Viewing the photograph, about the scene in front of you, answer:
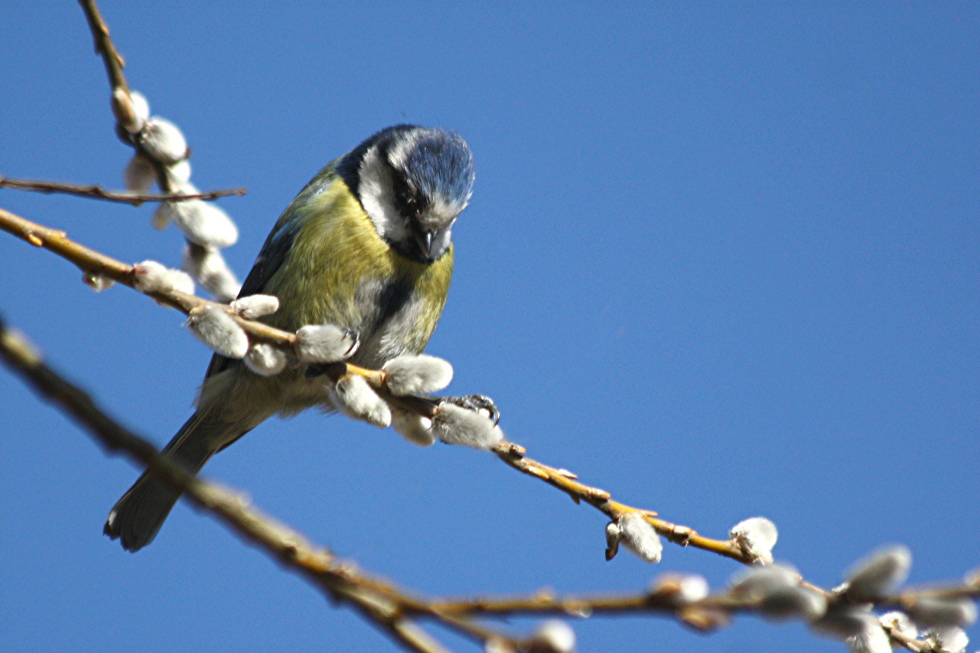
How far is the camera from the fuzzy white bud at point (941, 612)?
34.1 inches

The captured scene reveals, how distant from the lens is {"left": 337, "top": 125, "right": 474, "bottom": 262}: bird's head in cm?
281

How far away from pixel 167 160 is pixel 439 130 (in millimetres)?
1281

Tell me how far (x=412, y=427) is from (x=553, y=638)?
1202mm

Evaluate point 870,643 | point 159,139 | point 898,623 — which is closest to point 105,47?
point 159,139

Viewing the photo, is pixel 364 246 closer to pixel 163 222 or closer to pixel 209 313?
pixel 163 222

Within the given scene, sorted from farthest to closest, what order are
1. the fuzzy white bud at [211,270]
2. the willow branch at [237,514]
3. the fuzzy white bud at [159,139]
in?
the fuzzy white bud at [211,270] → the fuzzy white bud at [159,139] → the willow branch at [237,514]

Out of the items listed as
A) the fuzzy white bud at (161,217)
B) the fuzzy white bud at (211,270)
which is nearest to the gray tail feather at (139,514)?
the fuzzy white bud at (211,270)

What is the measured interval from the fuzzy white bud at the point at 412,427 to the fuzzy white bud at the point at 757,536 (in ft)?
2.13

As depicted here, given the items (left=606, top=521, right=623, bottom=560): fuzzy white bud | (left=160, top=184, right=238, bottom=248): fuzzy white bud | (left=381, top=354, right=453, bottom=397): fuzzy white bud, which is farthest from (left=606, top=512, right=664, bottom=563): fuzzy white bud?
(left=160, top=184, right=238, bottom=248): fuzzy white bud

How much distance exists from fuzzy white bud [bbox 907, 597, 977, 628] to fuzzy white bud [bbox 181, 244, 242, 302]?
165 centimetres

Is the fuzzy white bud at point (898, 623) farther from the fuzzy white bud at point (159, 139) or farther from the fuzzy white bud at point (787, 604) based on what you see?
the fuzzy white bud at point (159, 139)

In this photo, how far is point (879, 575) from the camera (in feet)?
2.74

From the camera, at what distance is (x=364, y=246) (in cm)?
276

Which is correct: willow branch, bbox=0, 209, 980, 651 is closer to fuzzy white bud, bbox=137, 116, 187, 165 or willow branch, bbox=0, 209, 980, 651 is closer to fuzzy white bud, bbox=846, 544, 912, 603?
fuzzy white bud, bbox=846, 544, 912, 603
